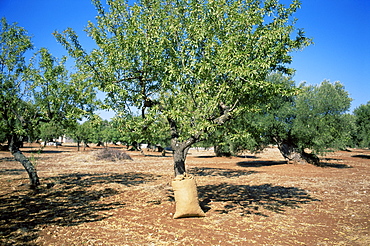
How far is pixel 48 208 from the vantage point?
9.71 m

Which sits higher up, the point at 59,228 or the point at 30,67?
the point at 30,67

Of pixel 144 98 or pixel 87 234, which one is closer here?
pixel 87 234

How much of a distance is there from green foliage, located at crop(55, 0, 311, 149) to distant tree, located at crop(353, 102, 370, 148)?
4059 cm

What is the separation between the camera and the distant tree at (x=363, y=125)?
39.6 meters

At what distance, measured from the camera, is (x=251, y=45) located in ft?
28.1

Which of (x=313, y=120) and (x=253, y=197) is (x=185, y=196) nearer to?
(x=253, y=197)

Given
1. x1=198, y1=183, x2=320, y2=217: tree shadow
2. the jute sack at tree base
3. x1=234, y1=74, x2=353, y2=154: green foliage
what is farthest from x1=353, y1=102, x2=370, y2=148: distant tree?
the jute sack at tree base

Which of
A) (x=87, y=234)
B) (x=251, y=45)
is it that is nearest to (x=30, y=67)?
(x=87, y=234)

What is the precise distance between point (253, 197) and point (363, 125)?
43.3 metres

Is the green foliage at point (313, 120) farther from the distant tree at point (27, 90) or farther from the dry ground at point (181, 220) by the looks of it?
the distant tree at point (27, 90)

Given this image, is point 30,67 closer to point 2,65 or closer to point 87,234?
point 2,65

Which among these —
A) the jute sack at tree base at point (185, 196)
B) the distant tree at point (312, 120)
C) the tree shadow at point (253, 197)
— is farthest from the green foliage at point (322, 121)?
the jute sack at tree base at point (185, 196)

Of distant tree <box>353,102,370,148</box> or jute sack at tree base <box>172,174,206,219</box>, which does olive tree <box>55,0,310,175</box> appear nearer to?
jute sack at tree base <box>172,174,206,219</box>

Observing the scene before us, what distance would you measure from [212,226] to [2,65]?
1490 centimetres
